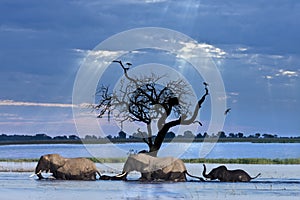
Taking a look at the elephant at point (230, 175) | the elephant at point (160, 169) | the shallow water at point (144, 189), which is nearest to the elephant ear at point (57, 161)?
the shallow water at point (144, 189)

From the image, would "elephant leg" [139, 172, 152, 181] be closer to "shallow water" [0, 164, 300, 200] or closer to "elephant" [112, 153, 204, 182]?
"elephant" [112, 153, 204, 182]

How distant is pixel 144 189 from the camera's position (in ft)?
99.2

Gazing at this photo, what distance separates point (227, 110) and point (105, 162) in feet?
46.0

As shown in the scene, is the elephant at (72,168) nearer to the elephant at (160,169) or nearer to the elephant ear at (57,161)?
the elephant ear at (57,161)

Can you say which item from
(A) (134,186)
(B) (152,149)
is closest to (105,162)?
(B) (152,149)

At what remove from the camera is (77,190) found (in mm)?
29719

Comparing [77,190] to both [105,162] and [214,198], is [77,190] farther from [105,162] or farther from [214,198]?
[105,162]

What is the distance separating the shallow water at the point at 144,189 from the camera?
27656 mm

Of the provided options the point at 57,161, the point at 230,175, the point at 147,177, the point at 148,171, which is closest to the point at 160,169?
the point at 148,171

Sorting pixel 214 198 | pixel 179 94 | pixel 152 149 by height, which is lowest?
pixel 214 198

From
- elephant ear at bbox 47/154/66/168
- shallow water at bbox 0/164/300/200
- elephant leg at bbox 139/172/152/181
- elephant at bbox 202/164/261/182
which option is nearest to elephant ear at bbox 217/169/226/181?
elephant at bbox 202/164/261/182

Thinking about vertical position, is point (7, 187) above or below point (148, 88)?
below

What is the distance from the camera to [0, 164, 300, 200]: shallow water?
2766cm

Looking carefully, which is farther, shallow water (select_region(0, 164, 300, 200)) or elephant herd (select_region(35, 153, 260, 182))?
elephant herd (select_region(35, 153, 260, 182))
